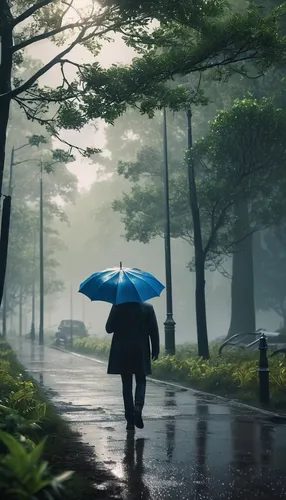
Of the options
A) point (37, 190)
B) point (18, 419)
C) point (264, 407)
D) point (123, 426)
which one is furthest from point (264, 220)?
point (37, 190)

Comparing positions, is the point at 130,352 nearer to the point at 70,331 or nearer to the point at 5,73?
the point at 5,73

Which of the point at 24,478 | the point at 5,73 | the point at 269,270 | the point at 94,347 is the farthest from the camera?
the point at 269,270

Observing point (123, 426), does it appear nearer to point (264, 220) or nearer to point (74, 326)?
point (264, 220)

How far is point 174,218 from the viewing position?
105 feet

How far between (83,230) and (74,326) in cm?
3930

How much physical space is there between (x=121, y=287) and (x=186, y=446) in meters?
2.26

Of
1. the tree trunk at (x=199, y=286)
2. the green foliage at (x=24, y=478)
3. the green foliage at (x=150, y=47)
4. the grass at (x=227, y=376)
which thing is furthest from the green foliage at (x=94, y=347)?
the green foliage at (x=24, y=478)

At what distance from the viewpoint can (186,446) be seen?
8.62m

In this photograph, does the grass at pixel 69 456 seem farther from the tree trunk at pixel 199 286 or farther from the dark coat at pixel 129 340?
the tree trunk at pixel 199 286

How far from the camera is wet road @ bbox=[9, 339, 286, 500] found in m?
→ 6.53

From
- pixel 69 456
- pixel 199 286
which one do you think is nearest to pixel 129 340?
pixel 69 456

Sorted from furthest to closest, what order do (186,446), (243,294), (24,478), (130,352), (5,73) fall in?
(243,294) < (5,73) < (130,352) < (186,446) < (24,478)

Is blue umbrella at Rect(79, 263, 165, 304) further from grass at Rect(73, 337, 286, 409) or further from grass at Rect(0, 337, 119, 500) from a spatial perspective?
grass at Rect(73, 337, 286, 409)

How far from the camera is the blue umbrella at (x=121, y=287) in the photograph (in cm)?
964
